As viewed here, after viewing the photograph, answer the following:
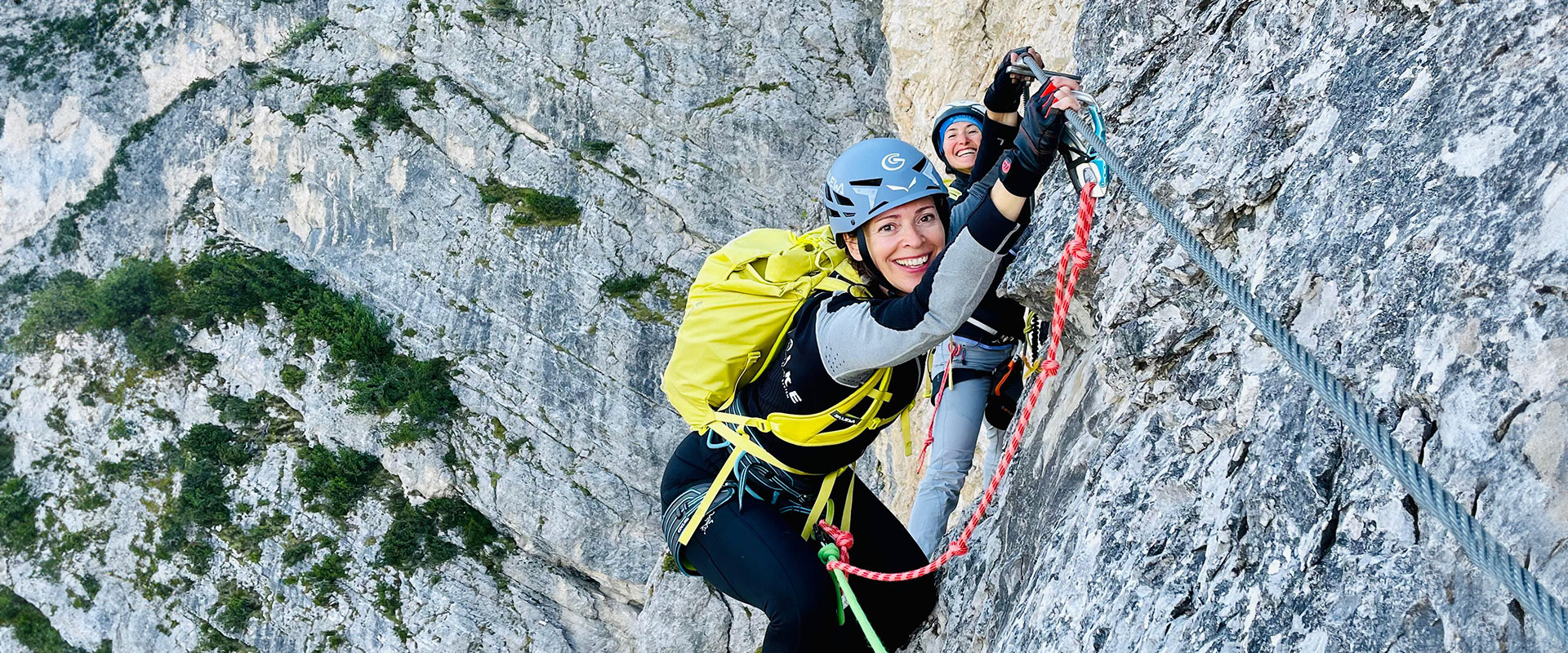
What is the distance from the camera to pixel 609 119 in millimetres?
29484

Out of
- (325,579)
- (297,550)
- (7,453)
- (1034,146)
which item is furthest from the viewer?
(7,453)

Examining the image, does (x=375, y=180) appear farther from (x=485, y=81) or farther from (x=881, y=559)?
(x=881, y=559)

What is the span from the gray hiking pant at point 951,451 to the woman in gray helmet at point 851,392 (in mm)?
1070

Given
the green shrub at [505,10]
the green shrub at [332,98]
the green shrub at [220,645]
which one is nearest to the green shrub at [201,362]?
the green shrub at [220,645]

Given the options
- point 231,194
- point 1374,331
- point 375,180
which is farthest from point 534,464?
point 1374,331

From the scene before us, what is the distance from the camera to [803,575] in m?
4.11

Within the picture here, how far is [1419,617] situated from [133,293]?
3886cm

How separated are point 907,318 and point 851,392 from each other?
777mm

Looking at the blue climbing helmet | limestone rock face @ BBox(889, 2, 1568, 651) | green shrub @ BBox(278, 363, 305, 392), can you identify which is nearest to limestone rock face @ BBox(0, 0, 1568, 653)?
limestone rock face @ BBox(889, 2, 1568, 651)

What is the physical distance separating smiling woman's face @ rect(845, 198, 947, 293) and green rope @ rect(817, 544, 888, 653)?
1249 mm

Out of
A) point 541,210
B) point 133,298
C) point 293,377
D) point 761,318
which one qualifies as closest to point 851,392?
point 761,318

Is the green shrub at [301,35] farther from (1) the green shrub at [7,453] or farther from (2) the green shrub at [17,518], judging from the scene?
(2) the green shrub at [17,518]

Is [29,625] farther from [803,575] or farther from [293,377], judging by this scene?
[803,575]

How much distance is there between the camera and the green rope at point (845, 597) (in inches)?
153
